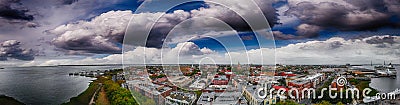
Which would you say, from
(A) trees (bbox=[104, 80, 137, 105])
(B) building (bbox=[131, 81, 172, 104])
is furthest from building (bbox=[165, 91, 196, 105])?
(A) trees (bbox=[104, 80, 137, 105])

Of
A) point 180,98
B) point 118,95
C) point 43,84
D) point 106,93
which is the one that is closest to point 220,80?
point 180,98

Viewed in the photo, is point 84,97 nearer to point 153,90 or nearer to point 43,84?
point 43,84

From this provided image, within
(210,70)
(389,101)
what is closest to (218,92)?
(210,70)

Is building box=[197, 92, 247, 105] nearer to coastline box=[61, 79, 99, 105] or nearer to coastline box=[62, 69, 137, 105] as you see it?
coastline box=[62, 69, 137, 105]

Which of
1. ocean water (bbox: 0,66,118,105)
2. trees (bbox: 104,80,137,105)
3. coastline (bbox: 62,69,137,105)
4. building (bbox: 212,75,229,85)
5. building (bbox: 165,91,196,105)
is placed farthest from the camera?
ocean water (bbox: 0,66,118,105)

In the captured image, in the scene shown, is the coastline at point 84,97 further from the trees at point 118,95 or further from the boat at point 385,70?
the boat at point 385,70

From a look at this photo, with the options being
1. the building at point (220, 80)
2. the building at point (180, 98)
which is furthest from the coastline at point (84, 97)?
the building at point (220, 80)
